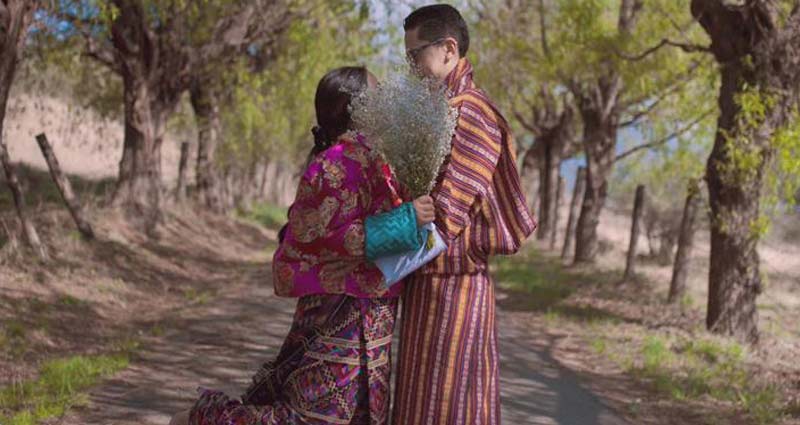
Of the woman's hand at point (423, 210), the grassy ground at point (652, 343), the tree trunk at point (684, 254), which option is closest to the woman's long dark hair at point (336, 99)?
the woman's hand at point (423, 210)

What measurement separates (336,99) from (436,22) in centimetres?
48

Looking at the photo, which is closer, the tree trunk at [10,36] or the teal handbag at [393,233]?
the teal handbag at [393,233]

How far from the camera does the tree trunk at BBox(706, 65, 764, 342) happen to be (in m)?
9.68

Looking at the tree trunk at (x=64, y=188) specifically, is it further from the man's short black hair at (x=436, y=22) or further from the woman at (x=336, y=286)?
the man's short black hair at (x=436, y=22)

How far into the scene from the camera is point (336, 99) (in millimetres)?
3492

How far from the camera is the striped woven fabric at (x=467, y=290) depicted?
3387 mm

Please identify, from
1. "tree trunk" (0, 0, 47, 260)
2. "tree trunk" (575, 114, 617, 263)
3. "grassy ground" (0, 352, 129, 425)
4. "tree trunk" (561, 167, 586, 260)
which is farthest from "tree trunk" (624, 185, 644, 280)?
"tree trunk" (0, 0, 47, 260)

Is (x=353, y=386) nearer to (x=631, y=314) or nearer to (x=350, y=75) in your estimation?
(x=350, y=75)

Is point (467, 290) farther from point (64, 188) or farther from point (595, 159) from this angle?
point (595, 159)

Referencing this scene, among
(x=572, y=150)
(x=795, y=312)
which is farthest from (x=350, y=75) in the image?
(x=572, y=150)

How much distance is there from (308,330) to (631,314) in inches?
358

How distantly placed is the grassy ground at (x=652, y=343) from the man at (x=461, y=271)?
12.7 feet

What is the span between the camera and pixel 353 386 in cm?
344

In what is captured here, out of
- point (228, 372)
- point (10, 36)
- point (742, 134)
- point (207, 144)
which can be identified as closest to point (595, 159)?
point (742, 134)
